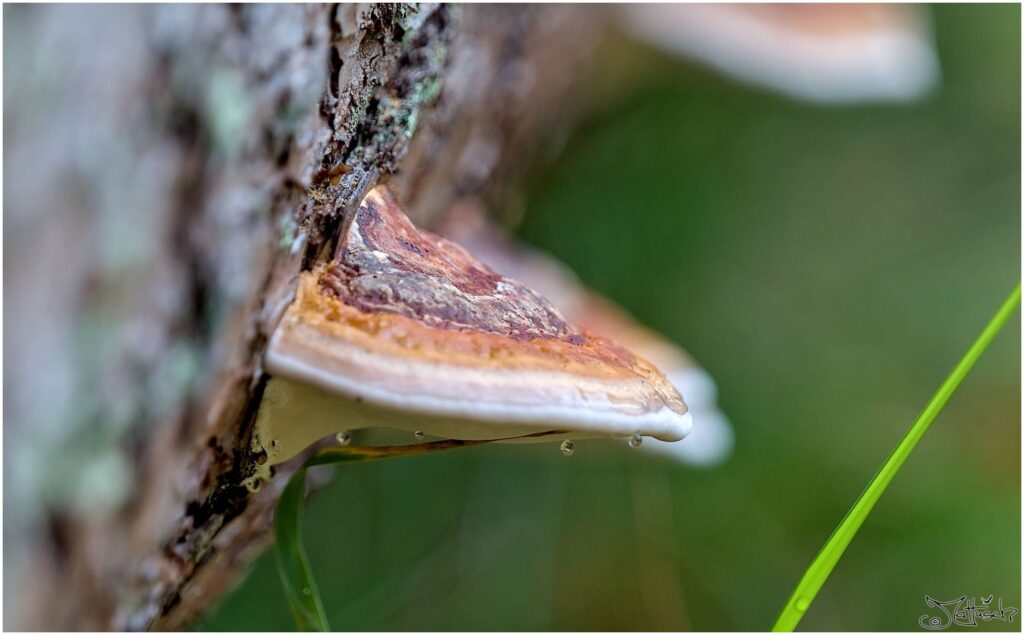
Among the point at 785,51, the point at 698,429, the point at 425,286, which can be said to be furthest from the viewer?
the point at 785,51

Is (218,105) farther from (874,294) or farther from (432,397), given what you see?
(874,294)

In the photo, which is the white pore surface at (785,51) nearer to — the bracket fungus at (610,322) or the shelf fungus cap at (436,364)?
the bracket fungus at (610,322)

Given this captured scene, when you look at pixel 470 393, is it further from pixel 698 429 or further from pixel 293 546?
pixel 698 429

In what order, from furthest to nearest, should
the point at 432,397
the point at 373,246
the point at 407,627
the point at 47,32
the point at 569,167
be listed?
1. the point at 569,167
2. the point at 407,627
3. the point at 373,246
4. the point at 432,397
5. the point at 47,32

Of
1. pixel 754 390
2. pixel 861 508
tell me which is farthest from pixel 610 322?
pixel 754 390

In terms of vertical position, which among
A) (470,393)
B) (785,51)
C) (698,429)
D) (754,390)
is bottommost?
(754,390)

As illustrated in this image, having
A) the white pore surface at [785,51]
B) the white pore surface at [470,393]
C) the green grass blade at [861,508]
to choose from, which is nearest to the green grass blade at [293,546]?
the white pore surface at [470,393]

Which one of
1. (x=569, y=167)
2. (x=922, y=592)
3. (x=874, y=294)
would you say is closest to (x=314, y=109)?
(x=569, y=167)
